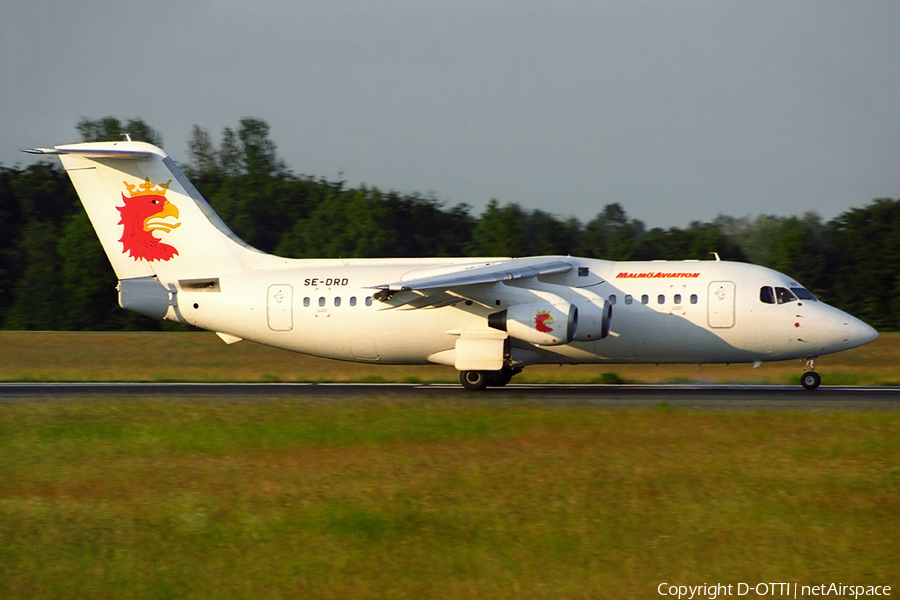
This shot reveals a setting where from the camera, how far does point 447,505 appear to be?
35.1ft

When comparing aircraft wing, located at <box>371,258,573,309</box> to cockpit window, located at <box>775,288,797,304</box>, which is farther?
cockpit window, located at <box>775,288,797,304</box>

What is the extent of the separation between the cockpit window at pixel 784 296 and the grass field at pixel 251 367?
2.74m

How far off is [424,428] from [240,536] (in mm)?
5067

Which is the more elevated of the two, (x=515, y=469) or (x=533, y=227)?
(x=533, y=227)

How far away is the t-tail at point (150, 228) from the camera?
2403cm

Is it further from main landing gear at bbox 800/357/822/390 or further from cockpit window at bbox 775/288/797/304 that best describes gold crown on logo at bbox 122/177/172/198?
main landing gear at bbox 800/357/822/390

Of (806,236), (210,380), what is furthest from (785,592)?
(806,236)

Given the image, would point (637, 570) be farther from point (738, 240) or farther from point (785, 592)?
point (738, 240)

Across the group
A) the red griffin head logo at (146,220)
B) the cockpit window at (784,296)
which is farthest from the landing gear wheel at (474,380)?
the red griffin head logo at (146,220)

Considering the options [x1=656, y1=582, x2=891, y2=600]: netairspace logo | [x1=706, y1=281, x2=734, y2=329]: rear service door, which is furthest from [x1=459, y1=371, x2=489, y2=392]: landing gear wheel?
[x1=656, y1=582, x2=891, y2=600]: netairspace logo

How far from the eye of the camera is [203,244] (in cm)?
2412

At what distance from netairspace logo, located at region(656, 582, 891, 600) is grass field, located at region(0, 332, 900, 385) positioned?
14.8 metres

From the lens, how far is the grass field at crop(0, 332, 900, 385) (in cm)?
2586

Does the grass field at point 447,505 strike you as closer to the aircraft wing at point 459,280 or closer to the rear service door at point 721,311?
the aircraft wing at point 459,280
